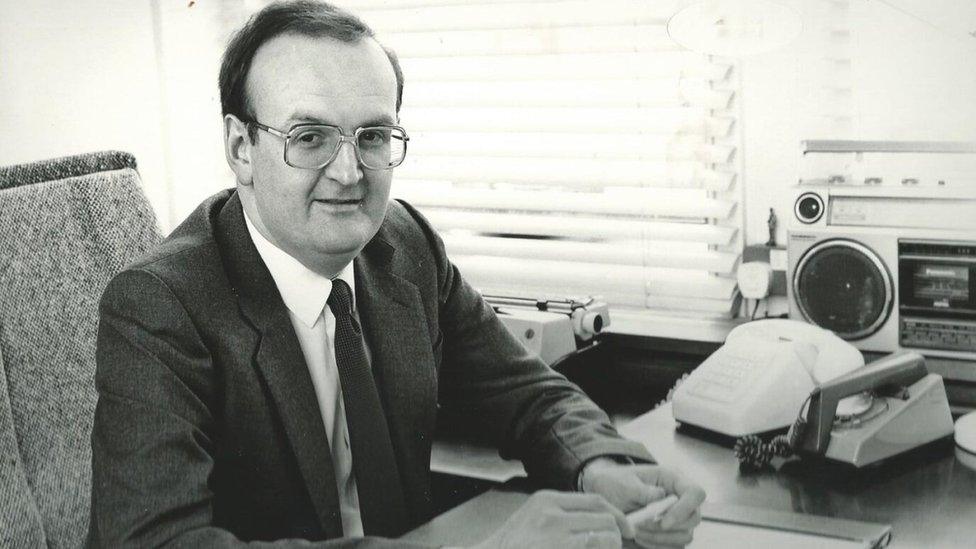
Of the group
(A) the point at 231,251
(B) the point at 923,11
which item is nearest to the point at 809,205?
(B) the point at 923,11

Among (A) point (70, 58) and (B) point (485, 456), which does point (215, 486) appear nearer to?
(B) point (485, 456)

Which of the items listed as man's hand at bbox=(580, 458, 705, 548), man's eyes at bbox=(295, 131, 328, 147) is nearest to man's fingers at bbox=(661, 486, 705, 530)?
man's hand at bbox=(580, 458, 705, 548)

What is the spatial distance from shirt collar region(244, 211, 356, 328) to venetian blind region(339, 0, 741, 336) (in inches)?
30.6

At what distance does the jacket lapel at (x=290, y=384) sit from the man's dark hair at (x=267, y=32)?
22 centimetres

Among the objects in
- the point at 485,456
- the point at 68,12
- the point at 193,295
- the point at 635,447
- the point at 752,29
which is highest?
the point at 68,12

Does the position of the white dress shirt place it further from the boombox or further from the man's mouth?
the boombox

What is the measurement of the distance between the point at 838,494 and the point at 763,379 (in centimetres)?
26

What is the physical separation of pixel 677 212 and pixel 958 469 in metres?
0.93

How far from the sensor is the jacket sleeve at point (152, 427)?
1.03 meters

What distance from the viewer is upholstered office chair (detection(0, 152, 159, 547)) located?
1.19m

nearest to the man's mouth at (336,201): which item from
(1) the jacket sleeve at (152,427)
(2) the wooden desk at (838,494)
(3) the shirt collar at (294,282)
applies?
(3) the shirt collar at (294,282)

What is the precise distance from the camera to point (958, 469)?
1.37 m

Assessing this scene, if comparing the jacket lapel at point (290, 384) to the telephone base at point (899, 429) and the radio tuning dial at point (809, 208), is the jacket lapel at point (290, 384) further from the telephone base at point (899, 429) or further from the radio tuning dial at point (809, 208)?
the radio tuning dial at point (809, 208)

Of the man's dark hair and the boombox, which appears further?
the boombox
